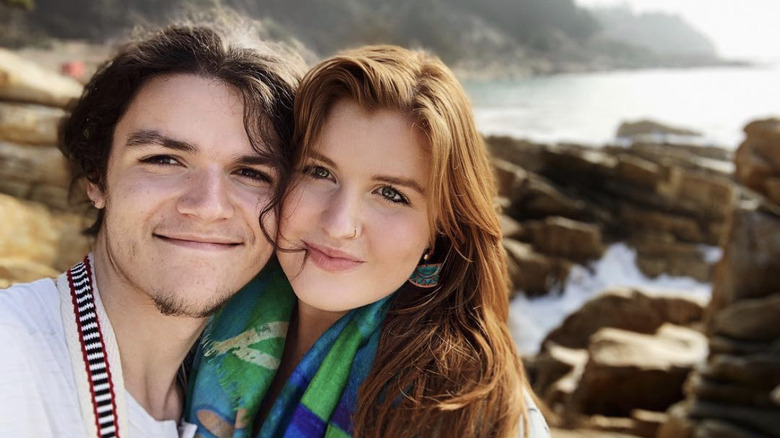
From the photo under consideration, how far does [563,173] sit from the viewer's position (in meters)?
17.4

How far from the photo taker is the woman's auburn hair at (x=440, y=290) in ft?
5.87

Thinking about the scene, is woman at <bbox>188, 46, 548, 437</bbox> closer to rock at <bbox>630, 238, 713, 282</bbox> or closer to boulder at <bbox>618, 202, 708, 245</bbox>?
rock at <bbox>630, 238, 713, 282</bbox>

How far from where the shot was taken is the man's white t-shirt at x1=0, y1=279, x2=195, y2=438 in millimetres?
1433

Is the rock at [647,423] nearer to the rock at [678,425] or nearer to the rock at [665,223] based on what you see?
the rock at [678,425]

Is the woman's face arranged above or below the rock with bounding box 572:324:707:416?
above

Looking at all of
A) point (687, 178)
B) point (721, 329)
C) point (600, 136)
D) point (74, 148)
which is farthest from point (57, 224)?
point (600, 136)

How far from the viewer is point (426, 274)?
2133 mm

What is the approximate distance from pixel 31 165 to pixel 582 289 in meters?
11.1

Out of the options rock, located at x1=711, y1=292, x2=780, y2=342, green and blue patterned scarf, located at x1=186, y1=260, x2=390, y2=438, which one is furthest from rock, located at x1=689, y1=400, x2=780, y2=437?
green and blue patterned scarf, located at x1=186, y1=260, x2=390, y2=438

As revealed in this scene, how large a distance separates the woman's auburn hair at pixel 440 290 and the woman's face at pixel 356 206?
38 mm

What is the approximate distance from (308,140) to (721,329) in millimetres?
6212

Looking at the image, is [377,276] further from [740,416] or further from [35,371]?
[740,416]

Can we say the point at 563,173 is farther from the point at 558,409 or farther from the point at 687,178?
the point at 558,409

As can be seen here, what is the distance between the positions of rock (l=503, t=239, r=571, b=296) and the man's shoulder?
10.9 meters
